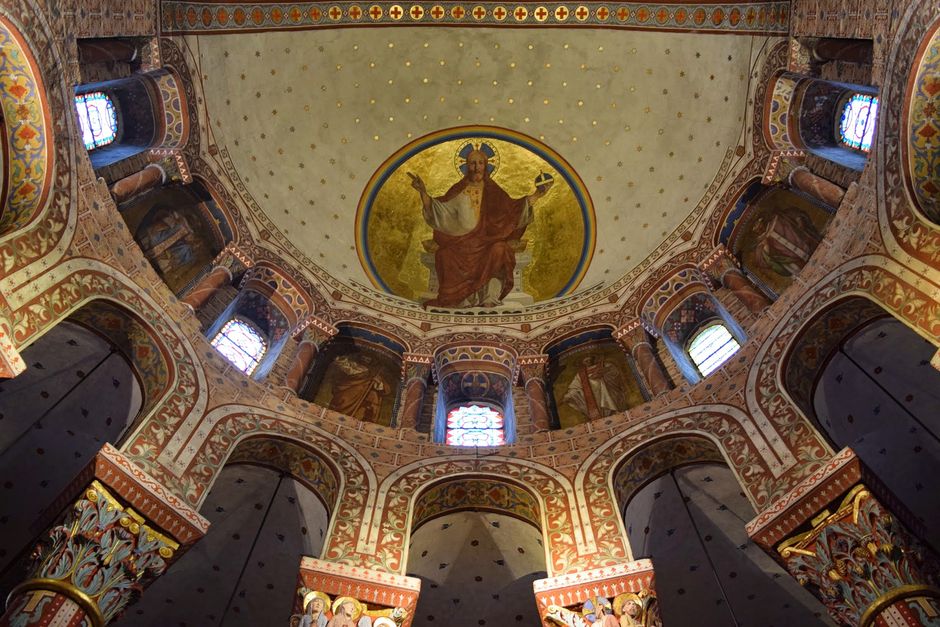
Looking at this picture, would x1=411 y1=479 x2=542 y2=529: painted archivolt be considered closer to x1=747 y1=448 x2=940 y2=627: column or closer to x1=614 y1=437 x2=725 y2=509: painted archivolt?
x1=614 y1=437 x2=725 y2=509: painted archivolt

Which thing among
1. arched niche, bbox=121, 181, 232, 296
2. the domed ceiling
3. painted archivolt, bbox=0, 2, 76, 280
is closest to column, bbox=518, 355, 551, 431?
the domed ceiling

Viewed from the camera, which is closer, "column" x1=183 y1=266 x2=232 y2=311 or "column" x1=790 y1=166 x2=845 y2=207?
"column" x1=790 y1=166 x2=845 y2=207

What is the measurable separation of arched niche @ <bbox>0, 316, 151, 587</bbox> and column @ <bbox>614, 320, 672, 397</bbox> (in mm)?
7941

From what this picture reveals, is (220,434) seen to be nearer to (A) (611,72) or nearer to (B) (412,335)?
(B) (412,335)

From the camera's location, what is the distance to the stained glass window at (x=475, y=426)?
1437cm

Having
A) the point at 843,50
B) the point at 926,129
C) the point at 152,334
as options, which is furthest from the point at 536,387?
the point at 843,50

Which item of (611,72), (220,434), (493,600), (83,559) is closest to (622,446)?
(493,600)

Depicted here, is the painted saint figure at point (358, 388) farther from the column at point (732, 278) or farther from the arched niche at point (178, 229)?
the column at point (732, 278)

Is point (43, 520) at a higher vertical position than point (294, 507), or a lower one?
lower

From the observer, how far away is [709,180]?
54.3 ft

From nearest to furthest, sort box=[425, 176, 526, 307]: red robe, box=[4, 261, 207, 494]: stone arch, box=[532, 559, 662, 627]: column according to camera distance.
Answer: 1. box=[532, 559, 662, 627]: column
2. box=[4, 261, 207, 494]: stone arch
3. box=[425, 176, 526, 307]: red robe

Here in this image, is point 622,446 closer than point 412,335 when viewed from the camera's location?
Yes

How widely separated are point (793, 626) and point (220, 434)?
9.28 m

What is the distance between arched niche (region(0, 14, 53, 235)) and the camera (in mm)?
9633
